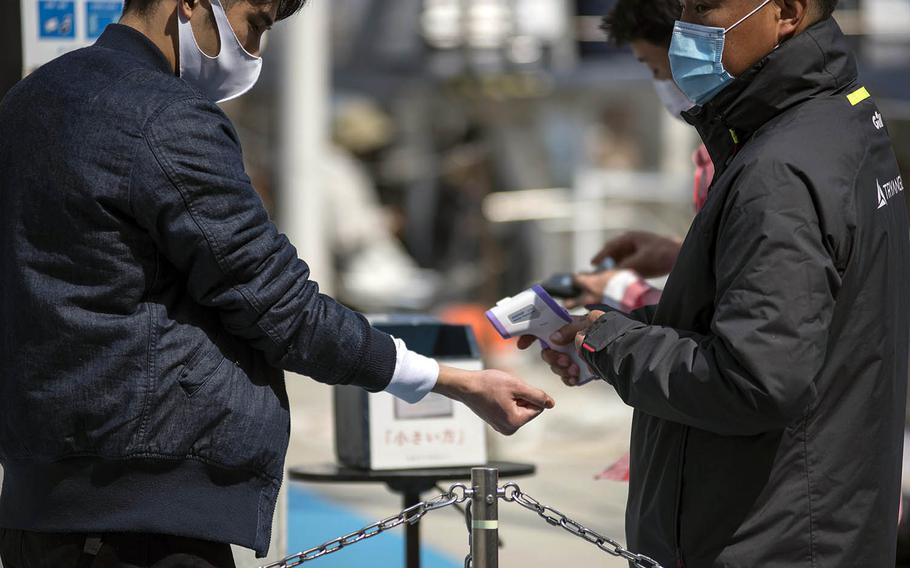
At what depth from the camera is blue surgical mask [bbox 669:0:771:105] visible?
237 cm

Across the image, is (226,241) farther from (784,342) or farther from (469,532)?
(784,342)

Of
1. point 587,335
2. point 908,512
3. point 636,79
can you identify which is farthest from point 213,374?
point 636,79

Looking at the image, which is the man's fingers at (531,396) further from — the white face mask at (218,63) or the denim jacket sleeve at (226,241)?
the white face mask at (218,63)

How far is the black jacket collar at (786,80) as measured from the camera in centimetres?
227

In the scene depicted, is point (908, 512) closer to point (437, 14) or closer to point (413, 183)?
point (437, 14)

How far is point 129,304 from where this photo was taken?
6.94ft

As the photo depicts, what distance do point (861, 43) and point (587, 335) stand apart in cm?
764

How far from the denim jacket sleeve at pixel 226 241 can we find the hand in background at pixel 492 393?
0.28 meters

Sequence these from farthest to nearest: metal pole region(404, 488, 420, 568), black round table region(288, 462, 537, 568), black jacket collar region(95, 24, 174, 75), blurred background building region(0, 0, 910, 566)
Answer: blurred background building region(0, 0, 910, 566) → metal pole region(404, 488, 420, 568) → black round table region(288, 462, 537, 568) → black jacket collar region(95, 24, 174, 75)

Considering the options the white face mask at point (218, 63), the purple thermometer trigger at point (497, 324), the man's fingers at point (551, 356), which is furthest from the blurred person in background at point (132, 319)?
the man's fingers at point (551, 356)

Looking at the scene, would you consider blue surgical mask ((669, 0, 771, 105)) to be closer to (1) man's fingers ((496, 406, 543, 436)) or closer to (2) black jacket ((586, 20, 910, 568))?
(2) black jacket ((586, 20, 910, 568))

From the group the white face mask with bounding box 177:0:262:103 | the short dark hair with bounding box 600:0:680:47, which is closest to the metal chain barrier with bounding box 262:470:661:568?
the white face mask with bounding box 177:0:262:103

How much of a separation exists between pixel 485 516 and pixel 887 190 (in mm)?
908

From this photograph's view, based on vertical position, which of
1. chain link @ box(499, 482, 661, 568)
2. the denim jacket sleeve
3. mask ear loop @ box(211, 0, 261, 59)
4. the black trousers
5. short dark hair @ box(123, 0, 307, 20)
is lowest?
chain link @ box(499, 482, 661, 568)
